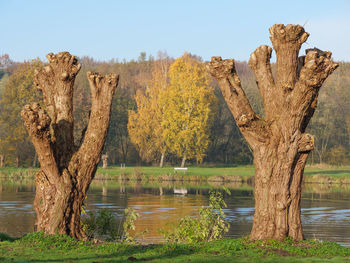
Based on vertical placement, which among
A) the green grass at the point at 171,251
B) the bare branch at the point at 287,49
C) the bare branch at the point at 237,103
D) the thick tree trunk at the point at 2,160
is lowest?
the green grass at the point at 171,251

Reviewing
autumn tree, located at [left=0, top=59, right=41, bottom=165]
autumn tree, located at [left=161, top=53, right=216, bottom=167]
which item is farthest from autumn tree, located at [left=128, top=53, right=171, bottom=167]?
autumn tree, located at [left=0, top=59, right=41, bottom=165]

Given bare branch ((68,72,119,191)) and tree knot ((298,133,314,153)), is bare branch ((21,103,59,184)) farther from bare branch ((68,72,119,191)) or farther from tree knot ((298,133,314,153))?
tree knot ((298,133,314,153))

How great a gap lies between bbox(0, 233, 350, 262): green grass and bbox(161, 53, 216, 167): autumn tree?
168ft

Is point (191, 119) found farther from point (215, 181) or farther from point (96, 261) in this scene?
point (96, 261)

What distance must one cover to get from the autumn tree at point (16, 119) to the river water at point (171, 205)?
425 inches

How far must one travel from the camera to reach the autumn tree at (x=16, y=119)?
199 feet

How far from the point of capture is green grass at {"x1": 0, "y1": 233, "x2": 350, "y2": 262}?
12.0 m

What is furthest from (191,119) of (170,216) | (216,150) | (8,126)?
(170,216)

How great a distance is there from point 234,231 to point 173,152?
1784 inches

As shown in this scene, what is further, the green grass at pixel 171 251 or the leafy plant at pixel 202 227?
the leafy plant at pixel 202 227

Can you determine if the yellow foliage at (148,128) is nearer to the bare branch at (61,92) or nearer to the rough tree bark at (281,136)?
the bare branch at (61,92)

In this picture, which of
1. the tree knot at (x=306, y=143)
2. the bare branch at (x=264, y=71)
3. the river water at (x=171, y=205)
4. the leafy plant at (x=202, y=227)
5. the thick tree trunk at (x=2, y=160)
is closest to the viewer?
the tree knot at (x=306, y=143)

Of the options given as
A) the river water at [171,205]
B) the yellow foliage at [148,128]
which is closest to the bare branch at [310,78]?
the river water at [171,205]

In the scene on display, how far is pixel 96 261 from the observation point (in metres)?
11.6
